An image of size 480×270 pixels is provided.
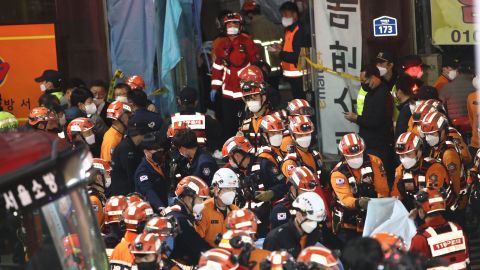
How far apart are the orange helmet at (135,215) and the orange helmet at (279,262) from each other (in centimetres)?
246

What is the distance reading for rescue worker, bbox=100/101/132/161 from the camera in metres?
14.9

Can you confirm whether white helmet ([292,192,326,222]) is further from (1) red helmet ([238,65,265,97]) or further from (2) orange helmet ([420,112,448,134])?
(1) red helmet ([238,65,265,97])

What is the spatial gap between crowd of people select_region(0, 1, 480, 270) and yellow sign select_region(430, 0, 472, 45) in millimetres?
387

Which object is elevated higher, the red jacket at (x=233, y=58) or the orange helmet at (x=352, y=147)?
the red jacket at (x=233, y=58)

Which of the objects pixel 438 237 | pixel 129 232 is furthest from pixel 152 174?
pixel 438 237

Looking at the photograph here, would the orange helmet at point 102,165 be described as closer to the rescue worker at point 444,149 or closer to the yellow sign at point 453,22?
the rescue worker at point 444,149

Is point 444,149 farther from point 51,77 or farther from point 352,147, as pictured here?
point 51,77

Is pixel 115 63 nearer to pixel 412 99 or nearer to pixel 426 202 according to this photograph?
pixel 412 99

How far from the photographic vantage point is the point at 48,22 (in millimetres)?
17875

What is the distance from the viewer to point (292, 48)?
1688 cm

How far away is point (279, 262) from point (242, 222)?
1632 mm

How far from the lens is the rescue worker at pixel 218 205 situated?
39.3 feet

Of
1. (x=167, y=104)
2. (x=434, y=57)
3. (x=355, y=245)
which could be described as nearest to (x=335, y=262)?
(x=355, y=245)

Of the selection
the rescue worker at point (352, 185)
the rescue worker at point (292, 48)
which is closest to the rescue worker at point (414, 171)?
the rescue worker at point (352, 185)
